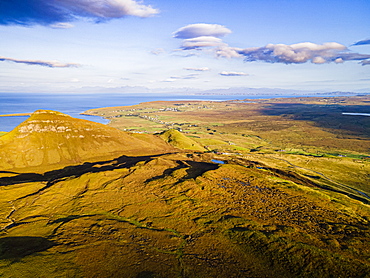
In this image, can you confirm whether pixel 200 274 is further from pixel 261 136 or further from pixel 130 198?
pixel 261 136

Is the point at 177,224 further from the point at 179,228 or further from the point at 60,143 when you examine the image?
the point at 60,143

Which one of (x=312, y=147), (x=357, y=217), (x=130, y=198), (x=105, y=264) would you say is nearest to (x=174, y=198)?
(x=130, y=198)

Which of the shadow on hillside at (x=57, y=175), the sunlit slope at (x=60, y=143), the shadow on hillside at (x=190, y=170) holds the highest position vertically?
the sunlit slope at (x=60, y=143)

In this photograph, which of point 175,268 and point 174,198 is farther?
point 174,198

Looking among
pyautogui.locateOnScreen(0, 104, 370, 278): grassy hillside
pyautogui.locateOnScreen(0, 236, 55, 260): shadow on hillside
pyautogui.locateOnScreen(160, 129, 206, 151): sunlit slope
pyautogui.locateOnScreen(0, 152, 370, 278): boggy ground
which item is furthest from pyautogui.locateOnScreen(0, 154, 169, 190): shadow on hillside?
pyautogui.locateOnScreen(160, 129, 206, 151): sunlit slope

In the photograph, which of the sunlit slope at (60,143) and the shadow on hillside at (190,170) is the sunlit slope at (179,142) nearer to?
the sunlit slope at (60,143)

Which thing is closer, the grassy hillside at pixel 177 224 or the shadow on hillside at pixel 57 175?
the grassy hillside at pixel 177 224

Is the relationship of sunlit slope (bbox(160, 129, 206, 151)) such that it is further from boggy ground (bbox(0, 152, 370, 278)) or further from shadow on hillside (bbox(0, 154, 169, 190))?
boggy ground (bbox(0, 152, 370, 278))

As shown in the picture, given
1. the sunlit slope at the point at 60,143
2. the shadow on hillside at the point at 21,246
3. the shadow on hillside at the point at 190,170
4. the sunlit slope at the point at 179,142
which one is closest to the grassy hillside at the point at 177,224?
the shadow on hillside at the point at 21,246
